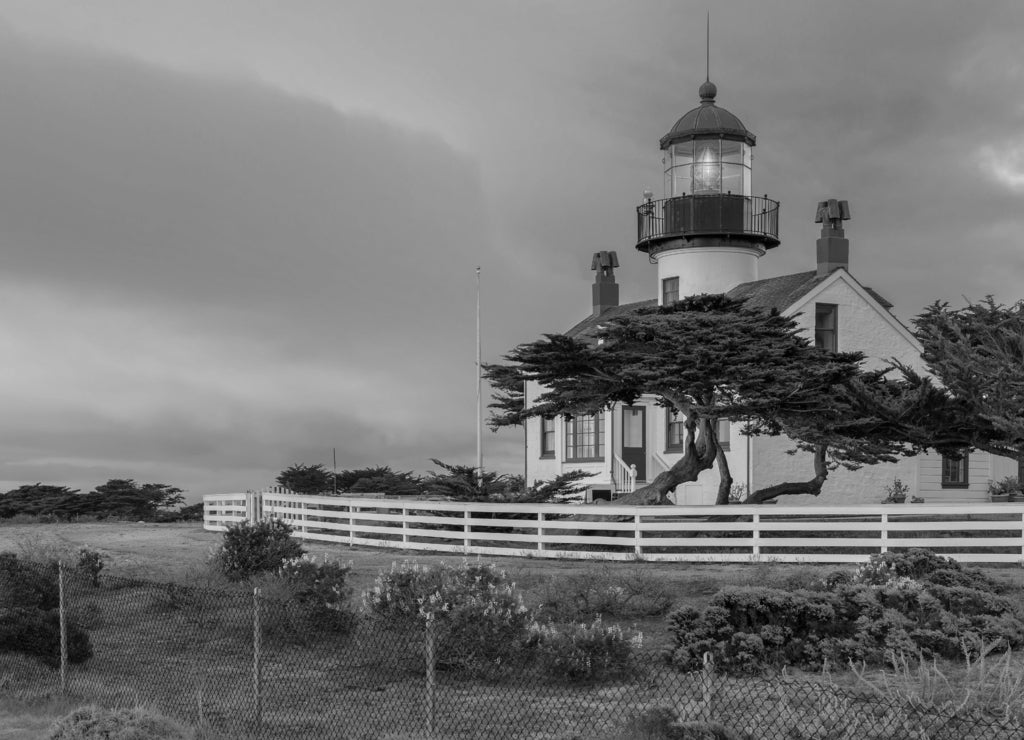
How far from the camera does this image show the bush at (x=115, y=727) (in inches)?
356

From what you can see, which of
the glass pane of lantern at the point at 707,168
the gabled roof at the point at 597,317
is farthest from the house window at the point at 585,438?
the glass pane of lantern at the point at 707,168

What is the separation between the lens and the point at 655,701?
9680mm

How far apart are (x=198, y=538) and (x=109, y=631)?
16.3 meters

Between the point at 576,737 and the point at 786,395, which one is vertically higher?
the point at 786,395

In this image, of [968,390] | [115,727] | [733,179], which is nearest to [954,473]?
[733,179]

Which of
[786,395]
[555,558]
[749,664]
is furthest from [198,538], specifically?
[749,664]

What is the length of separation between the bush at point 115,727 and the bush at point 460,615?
2875 millimetres

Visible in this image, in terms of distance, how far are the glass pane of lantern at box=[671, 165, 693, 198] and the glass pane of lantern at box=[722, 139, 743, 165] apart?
1109 millimetres

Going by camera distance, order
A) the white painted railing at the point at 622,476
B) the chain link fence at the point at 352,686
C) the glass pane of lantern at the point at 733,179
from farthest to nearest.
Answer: the white painted railing at the point at 622,476 → the glass pane of lantern at the point at 733,179 → the chain link fence at the point at 352,686

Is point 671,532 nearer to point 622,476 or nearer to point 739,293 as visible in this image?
point 622,476

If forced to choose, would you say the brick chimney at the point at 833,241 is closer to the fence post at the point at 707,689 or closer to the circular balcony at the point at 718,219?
the circular balcony at the point at 718,219

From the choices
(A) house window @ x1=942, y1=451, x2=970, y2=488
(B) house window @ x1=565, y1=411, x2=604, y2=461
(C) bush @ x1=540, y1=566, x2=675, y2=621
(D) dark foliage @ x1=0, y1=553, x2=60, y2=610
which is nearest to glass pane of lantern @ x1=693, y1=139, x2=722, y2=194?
(B) house window @ x1=565, y1=411, x2=604, y2=461

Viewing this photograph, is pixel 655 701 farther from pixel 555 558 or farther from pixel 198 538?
pixel 198 538

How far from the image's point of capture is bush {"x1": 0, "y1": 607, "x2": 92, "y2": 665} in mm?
13125
